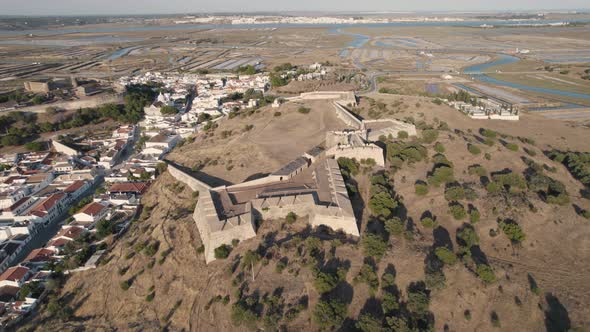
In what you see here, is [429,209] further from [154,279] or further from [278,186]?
[154,279]

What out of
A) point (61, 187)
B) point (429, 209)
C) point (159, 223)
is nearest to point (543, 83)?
point (429, 209)

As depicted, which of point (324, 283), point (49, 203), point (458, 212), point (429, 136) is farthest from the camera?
point (429, 136)

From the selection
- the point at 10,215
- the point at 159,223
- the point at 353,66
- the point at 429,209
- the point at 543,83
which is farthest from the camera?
the point at 353,66

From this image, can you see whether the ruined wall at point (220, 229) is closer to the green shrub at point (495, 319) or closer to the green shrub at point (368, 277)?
the green shrub at point (368, 277)

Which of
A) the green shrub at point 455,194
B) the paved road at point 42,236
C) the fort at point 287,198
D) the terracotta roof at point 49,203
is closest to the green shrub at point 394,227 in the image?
the fort at point 287,198

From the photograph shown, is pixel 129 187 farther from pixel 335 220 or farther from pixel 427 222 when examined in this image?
pixel 427 222

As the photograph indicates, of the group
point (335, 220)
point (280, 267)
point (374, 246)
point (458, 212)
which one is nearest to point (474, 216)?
point (458, 212)
